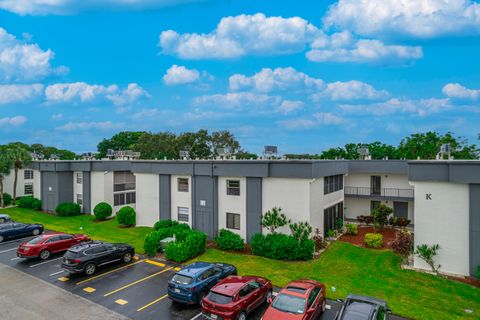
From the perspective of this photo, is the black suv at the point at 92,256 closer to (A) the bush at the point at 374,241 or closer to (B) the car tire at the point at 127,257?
(B) the car tire at the point at 127,257

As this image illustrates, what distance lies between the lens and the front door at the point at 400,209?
29969mm

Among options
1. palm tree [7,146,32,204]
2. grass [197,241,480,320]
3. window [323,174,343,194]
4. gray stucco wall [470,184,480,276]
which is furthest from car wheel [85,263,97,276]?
palm tree [7,146,32,204]

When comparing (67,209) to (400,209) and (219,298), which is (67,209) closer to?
(219,298)

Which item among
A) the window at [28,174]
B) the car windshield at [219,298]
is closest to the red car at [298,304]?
the car windshield at [219,298]

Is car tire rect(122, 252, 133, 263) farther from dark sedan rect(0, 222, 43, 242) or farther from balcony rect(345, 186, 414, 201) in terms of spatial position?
balcony rect(345, 186, 414, 201)


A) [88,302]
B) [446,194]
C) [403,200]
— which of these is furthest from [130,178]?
[446,194]

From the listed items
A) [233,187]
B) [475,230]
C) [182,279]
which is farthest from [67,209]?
[475,230]

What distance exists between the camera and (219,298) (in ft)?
40.7

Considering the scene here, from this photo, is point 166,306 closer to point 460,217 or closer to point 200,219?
point 200,219

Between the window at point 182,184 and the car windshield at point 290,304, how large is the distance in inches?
634

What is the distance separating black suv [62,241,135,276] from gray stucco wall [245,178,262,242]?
27.1ft

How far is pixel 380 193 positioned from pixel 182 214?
18702 millimetres

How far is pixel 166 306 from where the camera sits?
573 inches

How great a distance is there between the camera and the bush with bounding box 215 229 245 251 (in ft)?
72.1
